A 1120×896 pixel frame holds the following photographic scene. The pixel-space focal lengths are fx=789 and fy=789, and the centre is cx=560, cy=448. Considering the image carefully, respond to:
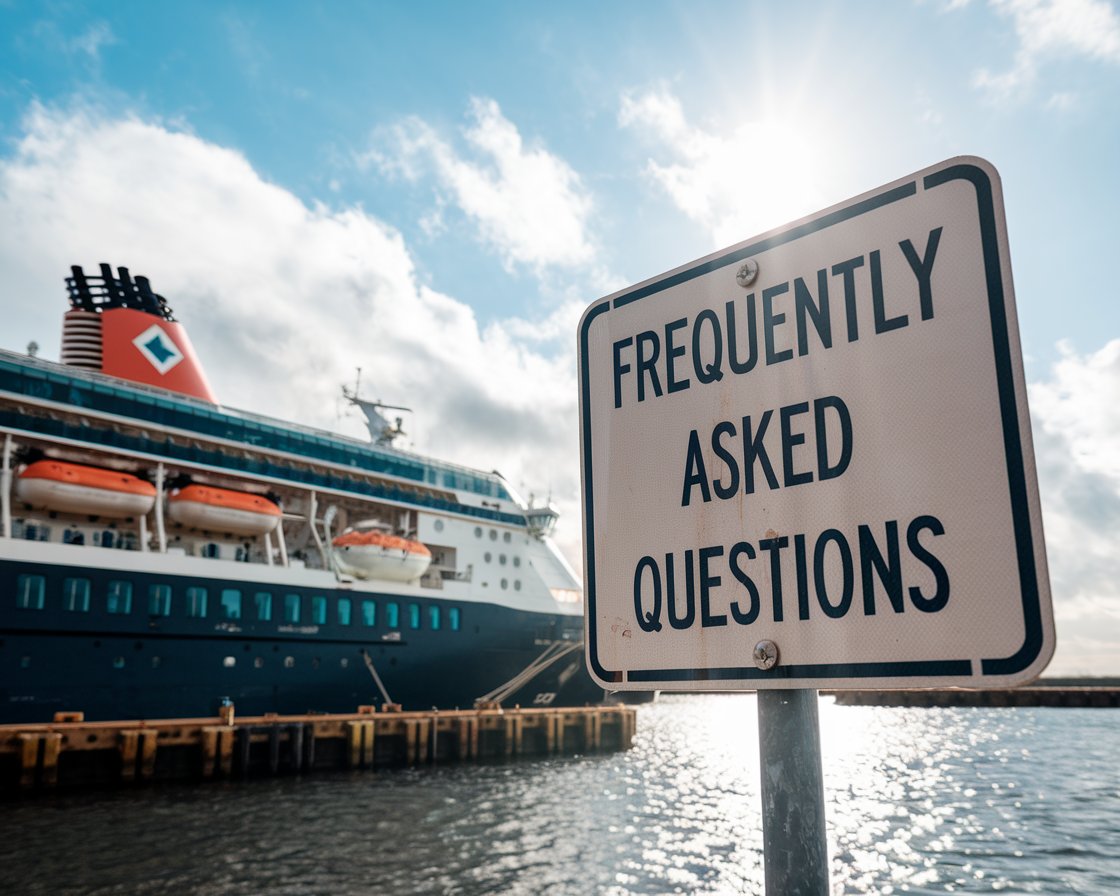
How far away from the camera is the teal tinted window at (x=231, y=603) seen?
21.9 metres

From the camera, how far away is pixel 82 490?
71.9 feet

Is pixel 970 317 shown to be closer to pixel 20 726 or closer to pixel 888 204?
pixel 888 204

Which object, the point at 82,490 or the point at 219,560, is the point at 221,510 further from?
the point at 82,490

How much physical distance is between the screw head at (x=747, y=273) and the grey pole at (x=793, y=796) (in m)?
0.71

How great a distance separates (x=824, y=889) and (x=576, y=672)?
1162 inches

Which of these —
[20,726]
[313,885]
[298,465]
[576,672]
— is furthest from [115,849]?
[576,672]

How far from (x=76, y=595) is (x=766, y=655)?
22.6 meters

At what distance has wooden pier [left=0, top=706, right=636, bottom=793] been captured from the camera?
18.0 meters

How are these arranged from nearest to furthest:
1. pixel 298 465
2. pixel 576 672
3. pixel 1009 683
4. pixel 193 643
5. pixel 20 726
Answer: pixel 1009 683, pixel 20 726, pixel 193 643, pixel 298 465, pixel 576 672

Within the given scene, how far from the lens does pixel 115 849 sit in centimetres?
1362

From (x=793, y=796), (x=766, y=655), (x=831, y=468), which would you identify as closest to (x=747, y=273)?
(x=831, y=468)

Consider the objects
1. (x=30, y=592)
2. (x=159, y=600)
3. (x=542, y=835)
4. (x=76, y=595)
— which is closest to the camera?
(x=542, y=835)

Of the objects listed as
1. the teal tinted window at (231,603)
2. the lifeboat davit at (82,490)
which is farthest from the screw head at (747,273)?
the lifeboat davit at (82,490)

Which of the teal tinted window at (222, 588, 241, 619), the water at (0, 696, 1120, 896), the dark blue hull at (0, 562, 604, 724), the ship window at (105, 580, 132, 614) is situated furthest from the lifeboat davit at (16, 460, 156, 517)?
the water at (0, 696, 1120, 896)
